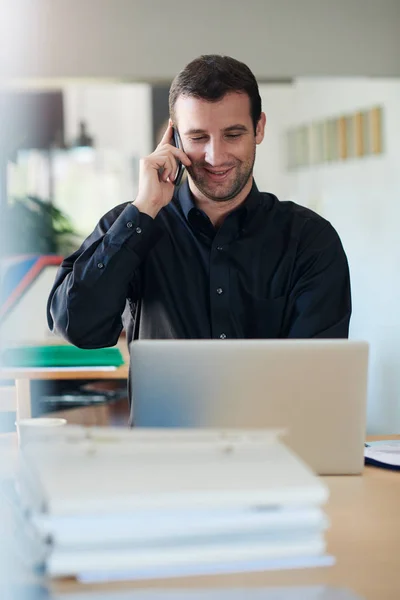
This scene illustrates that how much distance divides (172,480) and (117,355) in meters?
2.45

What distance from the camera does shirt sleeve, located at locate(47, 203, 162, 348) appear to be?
7.17ft

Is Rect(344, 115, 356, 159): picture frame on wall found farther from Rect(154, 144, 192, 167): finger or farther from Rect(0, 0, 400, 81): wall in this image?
Rect(154, 144, 192, 167): finger

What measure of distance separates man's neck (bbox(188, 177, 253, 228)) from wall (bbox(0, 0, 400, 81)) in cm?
294

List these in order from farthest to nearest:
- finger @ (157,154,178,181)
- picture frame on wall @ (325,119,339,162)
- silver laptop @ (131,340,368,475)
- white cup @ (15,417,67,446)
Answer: picture frame on wall @ (325,119,339,162) < finger @ (157,154,178,181) < white cup @ (15,417,67,446) < silver laptop @ (131,340,368,475)

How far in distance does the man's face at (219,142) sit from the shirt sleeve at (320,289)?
25 centimetres

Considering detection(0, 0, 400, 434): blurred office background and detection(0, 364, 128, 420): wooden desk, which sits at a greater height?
detection(0, 0, 400, 434): blurred office background

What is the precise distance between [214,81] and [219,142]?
0.17 m

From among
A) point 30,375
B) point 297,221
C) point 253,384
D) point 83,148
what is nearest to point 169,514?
point 253,384

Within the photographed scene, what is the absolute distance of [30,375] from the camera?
335cm

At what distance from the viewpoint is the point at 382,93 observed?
5.32m

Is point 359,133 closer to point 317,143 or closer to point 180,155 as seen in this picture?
point 317,143

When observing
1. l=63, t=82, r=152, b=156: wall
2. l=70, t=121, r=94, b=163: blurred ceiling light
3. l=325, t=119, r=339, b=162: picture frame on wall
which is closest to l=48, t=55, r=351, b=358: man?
l=325, t=119, r=339, b=162: picture frame on wall

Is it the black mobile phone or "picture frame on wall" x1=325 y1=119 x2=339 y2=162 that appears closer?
the black mobile phone

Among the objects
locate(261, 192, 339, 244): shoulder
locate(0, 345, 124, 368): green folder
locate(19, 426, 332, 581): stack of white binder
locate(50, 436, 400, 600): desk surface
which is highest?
locate(261, 192, 339, 244): shoulder
